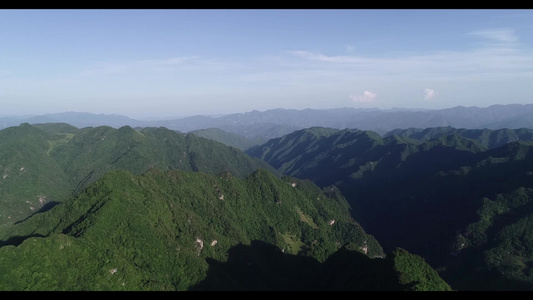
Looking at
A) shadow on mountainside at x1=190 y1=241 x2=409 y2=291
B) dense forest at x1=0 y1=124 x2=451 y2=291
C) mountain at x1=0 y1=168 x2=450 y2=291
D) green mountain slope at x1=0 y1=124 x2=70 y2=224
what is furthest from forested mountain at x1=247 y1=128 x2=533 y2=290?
green mountain slope at x1=0 y1=124 x2=70 y2=224

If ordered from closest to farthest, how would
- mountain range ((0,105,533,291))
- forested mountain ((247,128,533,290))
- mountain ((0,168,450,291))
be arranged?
mountain ((0,168,450,291)), mountain range ((0,105,533,291)), forested mountain ((247,128,533,290))

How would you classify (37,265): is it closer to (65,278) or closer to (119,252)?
(65,278)

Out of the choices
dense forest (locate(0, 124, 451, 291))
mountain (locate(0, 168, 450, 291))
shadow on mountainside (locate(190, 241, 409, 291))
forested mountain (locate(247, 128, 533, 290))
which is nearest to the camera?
mountain (locate(0, 168, 450, 291))

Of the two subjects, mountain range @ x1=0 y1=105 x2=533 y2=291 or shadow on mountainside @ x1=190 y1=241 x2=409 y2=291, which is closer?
mountain range @ x1=0 y1=105 x2=533 y2=291

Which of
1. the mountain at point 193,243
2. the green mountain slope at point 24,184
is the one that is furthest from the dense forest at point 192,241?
the green mountain slope at point 24,184

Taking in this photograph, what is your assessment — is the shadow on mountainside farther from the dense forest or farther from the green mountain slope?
the green mountain slope

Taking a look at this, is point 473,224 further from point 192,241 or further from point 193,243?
point 192,241

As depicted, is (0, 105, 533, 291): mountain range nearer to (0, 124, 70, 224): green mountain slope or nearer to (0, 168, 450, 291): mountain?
(0, 168, 450, 291): mountain
